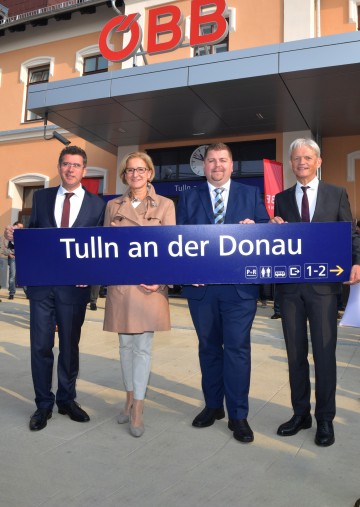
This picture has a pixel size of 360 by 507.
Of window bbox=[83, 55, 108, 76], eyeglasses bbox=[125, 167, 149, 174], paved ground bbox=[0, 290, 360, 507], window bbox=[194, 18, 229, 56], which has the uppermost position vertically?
window bbox=[83, 55, 108, 76]

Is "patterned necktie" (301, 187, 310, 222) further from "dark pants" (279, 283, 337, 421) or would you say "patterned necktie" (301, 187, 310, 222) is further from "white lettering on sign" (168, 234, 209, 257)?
"white lettering on sign" (168, 234, 209, 257)

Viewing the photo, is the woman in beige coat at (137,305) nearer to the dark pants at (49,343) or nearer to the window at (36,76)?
the dark pants at (49,343)

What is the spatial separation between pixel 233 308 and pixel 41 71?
580 inches

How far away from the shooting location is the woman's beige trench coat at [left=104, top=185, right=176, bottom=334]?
2.98m

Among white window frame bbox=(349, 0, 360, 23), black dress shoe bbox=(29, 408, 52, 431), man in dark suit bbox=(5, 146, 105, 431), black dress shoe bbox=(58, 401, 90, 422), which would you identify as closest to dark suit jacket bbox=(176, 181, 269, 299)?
man in dark suit bbox=(5, 146, 105, 431)

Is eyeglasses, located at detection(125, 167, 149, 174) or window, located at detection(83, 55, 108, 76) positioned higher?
window, located at detection(83, 55, 108, 76)

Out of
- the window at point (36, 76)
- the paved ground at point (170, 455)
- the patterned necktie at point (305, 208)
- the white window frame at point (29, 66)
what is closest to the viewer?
the paved ground at point (170, 455)

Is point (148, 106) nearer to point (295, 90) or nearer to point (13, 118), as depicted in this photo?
point (295, 90)

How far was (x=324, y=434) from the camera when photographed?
111 inches

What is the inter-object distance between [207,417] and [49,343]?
1262 mm

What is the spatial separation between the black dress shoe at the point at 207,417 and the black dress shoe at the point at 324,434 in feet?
2.29

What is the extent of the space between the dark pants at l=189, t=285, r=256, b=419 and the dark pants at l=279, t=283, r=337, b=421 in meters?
0.28

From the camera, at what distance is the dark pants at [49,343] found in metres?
3.19

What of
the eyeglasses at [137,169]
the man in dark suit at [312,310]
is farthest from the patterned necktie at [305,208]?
the eyeglasses at [137,169]
